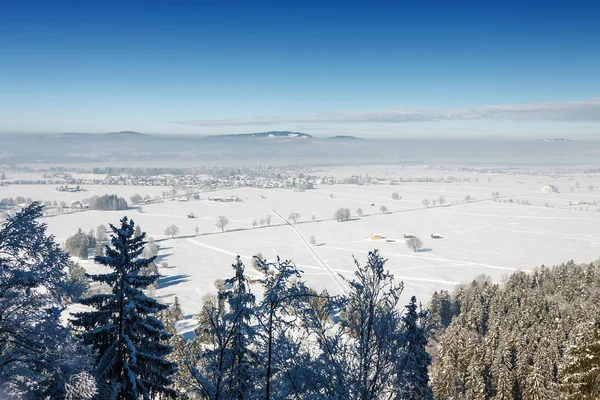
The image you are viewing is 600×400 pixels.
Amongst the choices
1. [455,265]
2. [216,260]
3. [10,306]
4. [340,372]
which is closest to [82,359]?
[10,306]

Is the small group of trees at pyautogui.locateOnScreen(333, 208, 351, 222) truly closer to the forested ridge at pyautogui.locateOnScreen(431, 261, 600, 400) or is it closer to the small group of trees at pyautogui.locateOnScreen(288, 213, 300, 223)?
the small group of trees at pyautogui.locateOnScreen(288, 213, 300, 223)

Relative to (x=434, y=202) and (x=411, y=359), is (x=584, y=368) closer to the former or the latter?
(x=411, y=359)

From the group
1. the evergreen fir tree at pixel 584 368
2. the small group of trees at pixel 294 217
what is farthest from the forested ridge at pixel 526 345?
the small group of trees at pixel 294 217

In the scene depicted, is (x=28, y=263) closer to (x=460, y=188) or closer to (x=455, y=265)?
(x=455, y=265)

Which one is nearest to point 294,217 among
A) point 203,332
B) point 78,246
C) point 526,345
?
point 78,246

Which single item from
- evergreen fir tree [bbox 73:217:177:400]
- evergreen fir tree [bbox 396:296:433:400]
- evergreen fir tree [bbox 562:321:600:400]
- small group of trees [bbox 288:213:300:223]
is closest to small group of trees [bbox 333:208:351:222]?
small group of trees [bbox 288:213:300:223]

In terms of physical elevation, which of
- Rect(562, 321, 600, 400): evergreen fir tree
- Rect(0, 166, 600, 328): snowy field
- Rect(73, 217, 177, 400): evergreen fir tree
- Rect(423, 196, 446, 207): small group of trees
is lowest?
Rect(0, 166, 600, 328): snowy field
